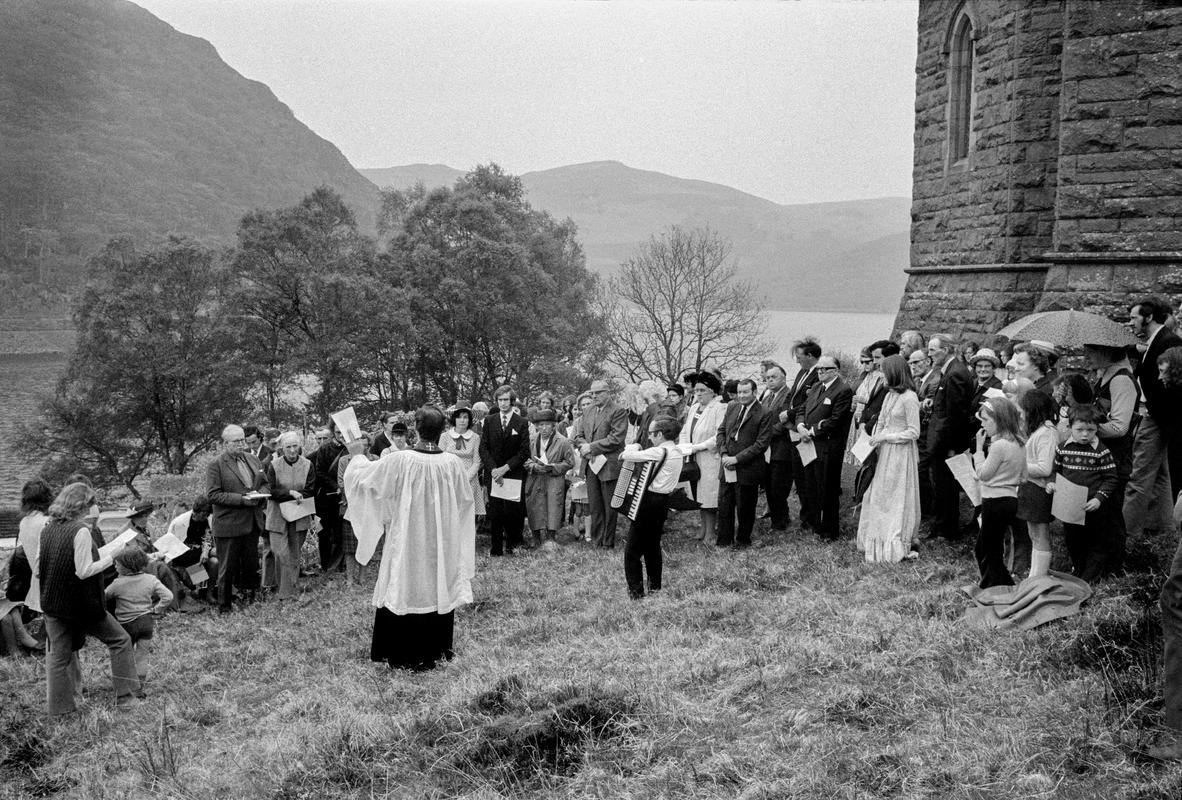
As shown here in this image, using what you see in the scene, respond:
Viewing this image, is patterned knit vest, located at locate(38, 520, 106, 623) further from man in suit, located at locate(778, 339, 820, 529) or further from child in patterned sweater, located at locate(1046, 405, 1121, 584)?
child in patterned sweater, located at locate(1046, 405, 1121, 584)

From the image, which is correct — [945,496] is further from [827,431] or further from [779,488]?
[779,488]

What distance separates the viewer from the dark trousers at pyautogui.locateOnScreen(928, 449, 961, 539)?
932cm

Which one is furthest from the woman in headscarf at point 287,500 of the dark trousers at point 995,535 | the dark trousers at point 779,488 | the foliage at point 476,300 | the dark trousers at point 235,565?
the foliage at point 476,300

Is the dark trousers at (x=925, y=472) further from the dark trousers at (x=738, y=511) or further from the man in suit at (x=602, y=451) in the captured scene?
the man in suit at (x=602, y=451)

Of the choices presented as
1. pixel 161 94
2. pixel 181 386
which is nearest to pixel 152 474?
pixel 181 386

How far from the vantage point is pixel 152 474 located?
41.6 m

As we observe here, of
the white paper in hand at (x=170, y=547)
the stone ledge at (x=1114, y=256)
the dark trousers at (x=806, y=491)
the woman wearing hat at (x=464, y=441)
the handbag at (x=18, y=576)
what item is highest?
the stone ledge at (x=1114, y=256)

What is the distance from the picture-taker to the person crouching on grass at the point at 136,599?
7.64 meters

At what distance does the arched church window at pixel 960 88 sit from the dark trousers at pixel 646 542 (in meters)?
9.71

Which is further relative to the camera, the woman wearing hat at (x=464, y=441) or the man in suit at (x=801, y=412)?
the woman wearing hat at (x=464, y=441)

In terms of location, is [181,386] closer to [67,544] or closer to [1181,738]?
[67,544]

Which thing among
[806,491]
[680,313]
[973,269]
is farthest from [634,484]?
[680,313]

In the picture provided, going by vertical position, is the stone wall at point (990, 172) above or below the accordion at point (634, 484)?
above

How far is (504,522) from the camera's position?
11.9 metres
